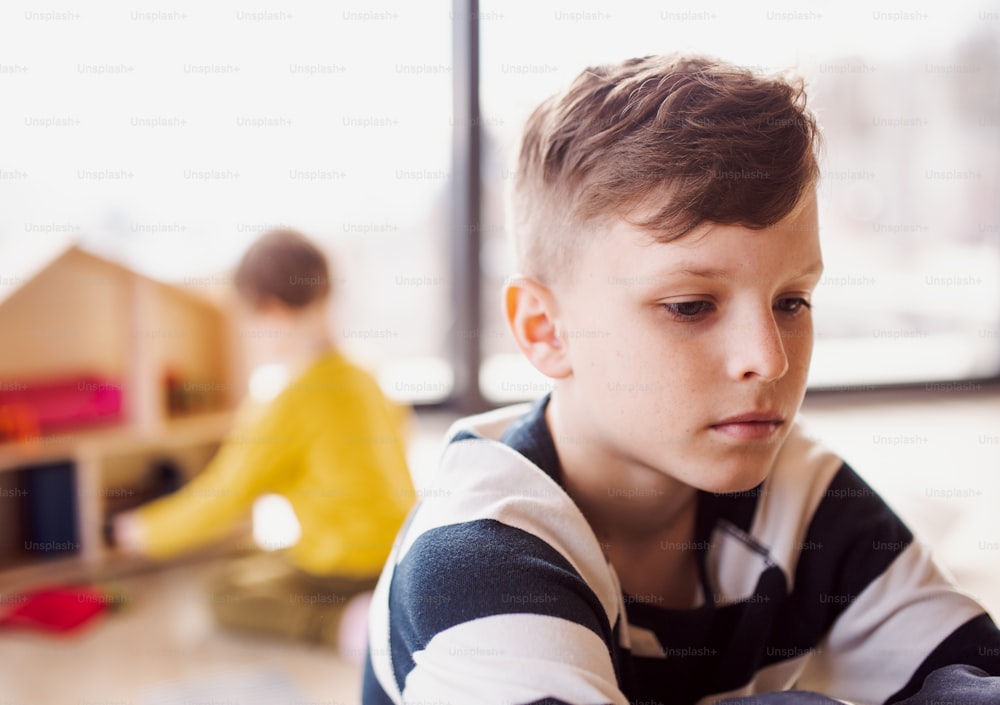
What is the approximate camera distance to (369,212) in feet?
8.01

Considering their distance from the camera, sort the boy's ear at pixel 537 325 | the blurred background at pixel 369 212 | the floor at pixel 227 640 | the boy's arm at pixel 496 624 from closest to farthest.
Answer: the boy's arm at pixel 496 624 < the boy's ear at pixel 537 325 < the floor at pixel 227 640 < the blurred background at pixel 369 212

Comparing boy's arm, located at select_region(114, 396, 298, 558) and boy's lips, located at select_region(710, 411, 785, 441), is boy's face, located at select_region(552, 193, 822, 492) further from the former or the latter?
boy's arm, located at select_region(114, 396, 298, 558)

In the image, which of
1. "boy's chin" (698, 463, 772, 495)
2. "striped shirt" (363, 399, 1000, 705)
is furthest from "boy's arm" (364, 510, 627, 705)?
"boy's chin" (698, 463, 772, 495)

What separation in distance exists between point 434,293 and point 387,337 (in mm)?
196

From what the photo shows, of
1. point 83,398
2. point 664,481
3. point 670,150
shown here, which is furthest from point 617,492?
point 83,398

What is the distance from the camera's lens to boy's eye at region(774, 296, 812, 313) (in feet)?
2.18

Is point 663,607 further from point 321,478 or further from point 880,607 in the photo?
point 321,478

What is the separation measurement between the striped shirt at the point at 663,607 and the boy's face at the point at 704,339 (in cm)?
9

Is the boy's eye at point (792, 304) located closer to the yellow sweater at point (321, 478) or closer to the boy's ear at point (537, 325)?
the boy's ear at point (537, 325)

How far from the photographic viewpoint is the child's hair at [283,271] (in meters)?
1.72

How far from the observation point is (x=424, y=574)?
0.60m

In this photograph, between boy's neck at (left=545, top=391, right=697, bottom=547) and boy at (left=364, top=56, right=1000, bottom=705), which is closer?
boy at (left=364, top=56, right=1000, bottom=705)

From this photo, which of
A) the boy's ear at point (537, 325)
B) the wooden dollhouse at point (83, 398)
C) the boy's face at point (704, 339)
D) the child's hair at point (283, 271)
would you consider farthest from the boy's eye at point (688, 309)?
the wooden dollhouse at point (83, 398)

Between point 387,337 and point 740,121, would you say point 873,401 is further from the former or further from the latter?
point 740,121
